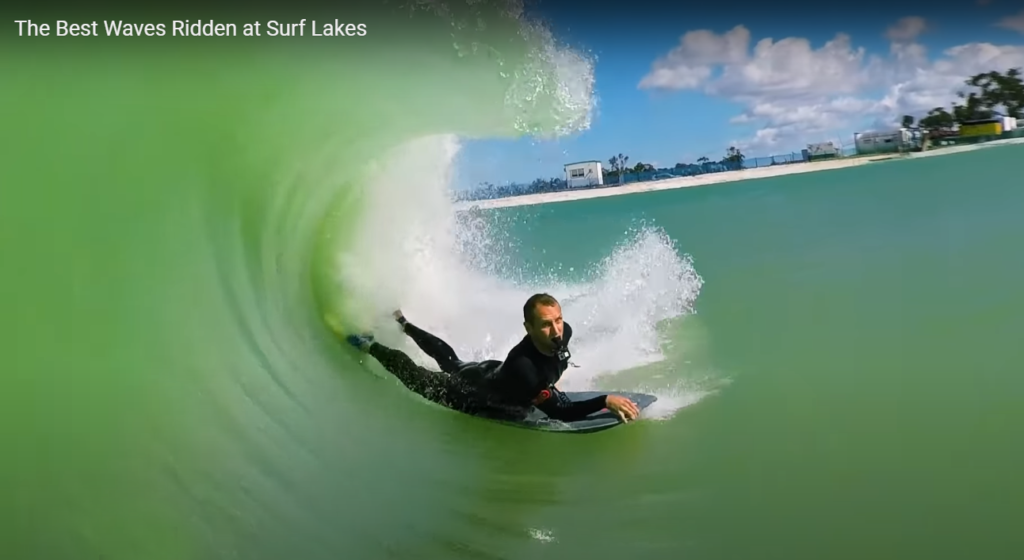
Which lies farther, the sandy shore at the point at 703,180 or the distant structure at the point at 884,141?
the distant structure at the point at 884,141

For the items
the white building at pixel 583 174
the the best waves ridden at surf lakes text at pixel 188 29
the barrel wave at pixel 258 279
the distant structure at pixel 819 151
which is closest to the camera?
the the best waves ridden at surf lakes text at pixel 188 29

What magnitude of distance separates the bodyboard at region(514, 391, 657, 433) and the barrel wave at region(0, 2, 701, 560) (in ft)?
0.23

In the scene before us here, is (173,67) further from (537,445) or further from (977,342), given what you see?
(977,342)

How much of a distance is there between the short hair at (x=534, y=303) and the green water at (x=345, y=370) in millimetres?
138

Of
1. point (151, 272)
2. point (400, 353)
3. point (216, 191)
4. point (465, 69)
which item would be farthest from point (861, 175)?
point (151, 272)

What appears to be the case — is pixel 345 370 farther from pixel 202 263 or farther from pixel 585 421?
pixel 585 421

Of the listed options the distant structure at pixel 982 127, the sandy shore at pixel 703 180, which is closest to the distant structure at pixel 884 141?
the sandy shore at pixel 703 180

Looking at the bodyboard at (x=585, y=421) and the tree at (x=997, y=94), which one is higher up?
the tree at (x=997, y=94)

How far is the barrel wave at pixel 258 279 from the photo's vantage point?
2277 mm

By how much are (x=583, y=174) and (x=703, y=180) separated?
0.44 meters

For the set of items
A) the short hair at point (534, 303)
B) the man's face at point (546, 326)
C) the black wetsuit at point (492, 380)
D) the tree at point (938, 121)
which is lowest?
the black wetsuit at point (492, 380)

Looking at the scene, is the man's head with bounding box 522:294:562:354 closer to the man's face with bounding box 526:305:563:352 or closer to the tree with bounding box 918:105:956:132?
the man's face with bounding box 526:305:563:352

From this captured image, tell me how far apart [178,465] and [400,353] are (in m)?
0.78

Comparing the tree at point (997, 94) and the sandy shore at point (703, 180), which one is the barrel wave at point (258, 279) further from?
the tree at point (997, 94)
